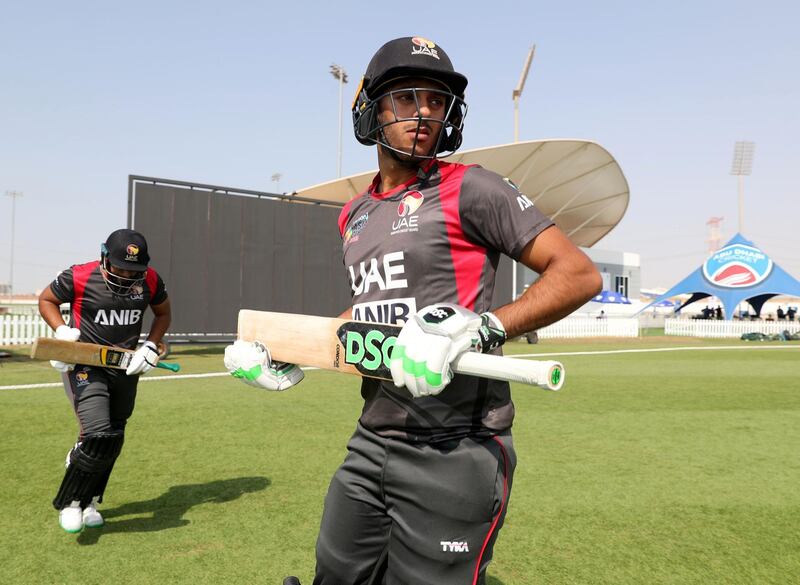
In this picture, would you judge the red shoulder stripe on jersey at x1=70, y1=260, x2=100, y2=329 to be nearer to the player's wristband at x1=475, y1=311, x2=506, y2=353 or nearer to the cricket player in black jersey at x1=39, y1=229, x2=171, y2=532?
the cricket player in black jersey at x1=39, y1=229, x2=171, y2=532

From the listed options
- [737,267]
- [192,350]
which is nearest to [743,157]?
[737,267]

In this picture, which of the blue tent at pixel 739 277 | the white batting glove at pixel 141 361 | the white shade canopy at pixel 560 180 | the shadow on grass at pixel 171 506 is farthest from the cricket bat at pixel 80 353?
the blue tent at pixel 739 277

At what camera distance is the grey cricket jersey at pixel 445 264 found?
6.25 ft

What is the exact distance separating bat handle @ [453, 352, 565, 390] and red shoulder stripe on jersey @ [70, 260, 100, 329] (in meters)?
3.99

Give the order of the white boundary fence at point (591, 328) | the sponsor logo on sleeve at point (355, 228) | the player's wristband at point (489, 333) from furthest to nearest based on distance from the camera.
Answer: the white boundary fence at point (591, 328)
the sponsor logo on sleeve at point (355, 228)
the player's wristband at point (489, 333)

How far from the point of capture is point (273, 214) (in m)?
16.4

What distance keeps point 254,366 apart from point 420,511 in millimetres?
832

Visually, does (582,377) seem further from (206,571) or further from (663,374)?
(206,571)

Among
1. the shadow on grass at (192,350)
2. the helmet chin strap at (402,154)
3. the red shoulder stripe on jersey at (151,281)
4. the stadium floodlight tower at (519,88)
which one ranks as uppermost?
the stadium floodlight tower at (519,88)

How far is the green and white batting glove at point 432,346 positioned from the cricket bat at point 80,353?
3.03 meters

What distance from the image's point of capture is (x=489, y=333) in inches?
68.1

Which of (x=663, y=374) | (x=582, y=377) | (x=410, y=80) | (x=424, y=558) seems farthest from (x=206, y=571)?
(x=663, y=374)

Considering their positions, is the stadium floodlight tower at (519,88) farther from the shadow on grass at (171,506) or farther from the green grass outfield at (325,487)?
the shadow on grass at (171,506)

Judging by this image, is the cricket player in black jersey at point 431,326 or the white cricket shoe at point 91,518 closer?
the cricket player in black jersey at point 431,326
